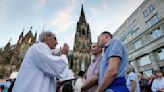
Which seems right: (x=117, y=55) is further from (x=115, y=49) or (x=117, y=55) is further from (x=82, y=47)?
(x=82, y=47)

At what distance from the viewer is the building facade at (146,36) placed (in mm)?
19922

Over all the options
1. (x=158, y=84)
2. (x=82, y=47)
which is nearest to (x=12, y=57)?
(x=82, y=47)

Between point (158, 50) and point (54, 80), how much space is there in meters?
21.1

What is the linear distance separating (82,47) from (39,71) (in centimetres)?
4300

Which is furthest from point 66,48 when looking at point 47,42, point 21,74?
point 21,74

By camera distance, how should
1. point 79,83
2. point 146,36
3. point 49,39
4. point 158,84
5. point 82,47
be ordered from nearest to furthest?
A: 1. point 49,39
2. point 79,83
3. point 158,84
4. point 146,36
5. point 82,47

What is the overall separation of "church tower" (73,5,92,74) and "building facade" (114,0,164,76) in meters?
17.9

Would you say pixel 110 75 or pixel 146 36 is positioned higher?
pixel 146 36

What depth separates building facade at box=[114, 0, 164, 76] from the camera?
19.9 meters

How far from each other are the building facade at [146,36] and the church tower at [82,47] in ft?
58.7

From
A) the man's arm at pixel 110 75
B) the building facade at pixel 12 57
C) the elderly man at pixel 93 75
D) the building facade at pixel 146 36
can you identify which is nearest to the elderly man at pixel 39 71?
the elderly man at pixel 93 75

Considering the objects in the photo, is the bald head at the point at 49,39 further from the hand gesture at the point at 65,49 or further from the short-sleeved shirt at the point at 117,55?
the short-sleeved shirt at the point at 117,55

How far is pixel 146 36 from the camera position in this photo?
74.2ft

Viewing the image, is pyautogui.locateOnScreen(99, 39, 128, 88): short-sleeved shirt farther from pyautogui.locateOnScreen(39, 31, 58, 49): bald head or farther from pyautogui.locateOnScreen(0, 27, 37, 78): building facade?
pyautogui.locateOnScreen(0, 27, 37, 78): building facade
